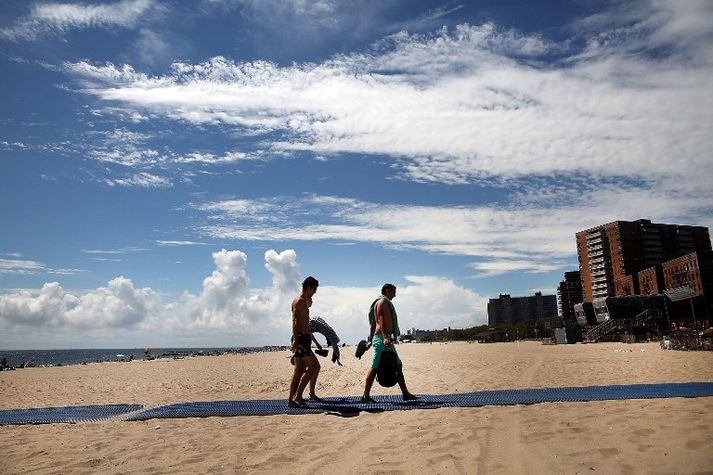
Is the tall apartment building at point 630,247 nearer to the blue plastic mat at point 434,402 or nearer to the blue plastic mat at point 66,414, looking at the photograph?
the blue plastic mat at point 434,402

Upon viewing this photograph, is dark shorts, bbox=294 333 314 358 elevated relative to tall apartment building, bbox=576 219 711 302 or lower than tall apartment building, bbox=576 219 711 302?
lower

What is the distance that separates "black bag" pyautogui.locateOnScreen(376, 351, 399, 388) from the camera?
24.4 feet

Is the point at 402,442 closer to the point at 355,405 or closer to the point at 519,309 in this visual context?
the point at 355,405

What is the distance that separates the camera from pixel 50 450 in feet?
17.6

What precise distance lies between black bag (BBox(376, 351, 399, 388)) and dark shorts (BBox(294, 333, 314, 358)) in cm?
116

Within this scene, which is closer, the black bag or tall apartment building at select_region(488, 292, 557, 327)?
the black bag

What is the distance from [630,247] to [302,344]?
119 meters

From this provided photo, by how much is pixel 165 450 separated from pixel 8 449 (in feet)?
6.90

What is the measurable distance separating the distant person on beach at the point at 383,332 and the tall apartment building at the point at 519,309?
195534 millimetres

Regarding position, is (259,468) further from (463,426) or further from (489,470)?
(463,426)

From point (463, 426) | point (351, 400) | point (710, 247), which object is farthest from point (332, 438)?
point (710, 247)

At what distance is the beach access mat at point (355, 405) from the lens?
275 inches

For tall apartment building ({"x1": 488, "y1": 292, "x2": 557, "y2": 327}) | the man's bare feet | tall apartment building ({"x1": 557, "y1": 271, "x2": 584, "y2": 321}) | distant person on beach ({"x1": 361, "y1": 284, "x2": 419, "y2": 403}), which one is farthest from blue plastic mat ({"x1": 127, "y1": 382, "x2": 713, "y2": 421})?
tall apartment building ({"x1": 488, "y1": 292, "x2": 557, "y2": 327})

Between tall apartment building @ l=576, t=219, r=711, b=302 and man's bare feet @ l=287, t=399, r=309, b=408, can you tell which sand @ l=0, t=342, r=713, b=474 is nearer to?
man's bare feet @ l=287, t=399, r=309, b=408
